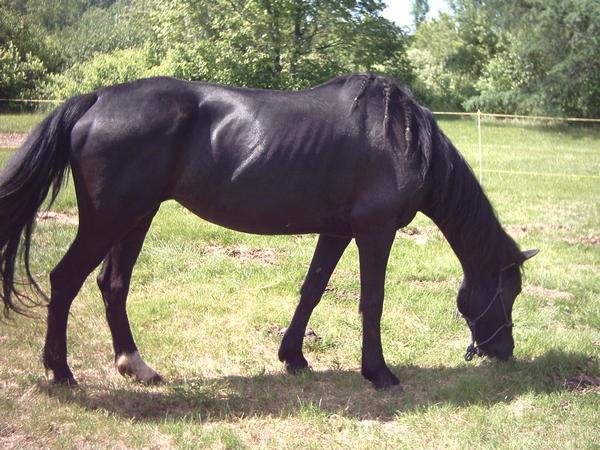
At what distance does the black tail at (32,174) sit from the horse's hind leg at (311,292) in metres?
1.66

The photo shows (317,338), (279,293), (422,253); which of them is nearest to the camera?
(317,338)

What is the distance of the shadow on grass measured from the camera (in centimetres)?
372

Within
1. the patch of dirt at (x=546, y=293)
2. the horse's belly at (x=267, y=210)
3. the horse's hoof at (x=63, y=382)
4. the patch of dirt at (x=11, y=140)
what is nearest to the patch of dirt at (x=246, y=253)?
the patch of dirt at (x=546, y=293)

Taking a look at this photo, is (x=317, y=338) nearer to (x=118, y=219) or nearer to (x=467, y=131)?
(x=118, y=219)

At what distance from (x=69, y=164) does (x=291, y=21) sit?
62.2 ft

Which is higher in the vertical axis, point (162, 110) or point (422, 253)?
point (162, 110)

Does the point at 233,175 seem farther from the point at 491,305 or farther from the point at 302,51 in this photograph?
the point at 302,51

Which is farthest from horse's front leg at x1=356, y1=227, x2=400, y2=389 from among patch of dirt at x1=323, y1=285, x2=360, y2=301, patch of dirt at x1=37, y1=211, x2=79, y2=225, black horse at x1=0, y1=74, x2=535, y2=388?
patch of dirt at x1=37, y1=211, x2=79, y2=225

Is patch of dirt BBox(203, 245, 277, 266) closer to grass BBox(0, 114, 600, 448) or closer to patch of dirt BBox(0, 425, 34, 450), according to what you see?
grass BBox(0, 114, 600, 448)

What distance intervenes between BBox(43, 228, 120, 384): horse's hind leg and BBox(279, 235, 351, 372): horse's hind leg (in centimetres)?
134

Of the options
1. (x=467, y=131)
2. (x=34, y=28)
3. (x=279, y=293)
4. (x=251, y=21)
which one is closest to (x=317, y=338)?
(x=279, y=293)

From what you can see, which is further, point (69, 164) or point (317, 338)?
point (317, 338)

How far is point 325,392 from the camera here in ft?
13.3

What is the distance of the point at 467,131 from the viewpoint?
22.8 m
